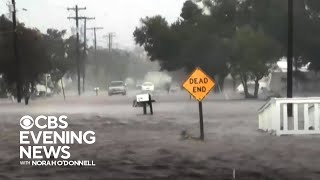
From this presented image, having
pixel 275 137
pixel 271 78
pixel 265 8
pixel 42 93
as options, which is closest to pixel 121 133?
pixel 275 137

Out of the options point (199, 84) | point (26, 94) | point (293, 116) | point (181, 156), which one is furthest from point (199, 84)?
point (26, 94)

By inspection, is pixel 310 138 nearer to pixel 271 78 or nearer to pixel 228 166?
pixel 228 166

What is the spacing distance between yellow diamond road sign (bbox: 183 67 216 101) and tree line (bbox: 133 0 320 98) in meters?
32.1

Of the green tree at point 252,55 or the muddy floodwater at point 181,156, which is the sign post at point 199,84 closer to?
the muddy floodwater at point 181,156

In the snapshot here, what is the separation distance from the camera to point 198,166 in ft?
36.7

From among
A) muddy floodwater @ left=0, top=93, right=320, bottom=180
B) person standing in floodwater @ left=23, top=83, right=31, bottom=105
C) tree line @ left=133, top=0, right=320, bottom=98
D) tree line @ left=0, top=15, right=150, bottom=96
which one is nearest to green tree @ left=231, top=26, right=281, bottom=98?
Result: tree line @ left=133, top=0, right=320, bottom=98

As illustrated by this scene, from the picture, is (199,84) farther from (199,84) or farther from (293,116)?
(293,116)

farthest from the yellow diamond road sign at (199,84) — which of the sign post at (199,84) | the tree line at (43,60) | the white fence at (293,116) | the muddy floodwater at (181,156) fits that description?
the tree line at (43,60)

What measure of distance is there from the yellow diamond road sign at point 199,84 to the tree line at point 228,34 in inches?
1262

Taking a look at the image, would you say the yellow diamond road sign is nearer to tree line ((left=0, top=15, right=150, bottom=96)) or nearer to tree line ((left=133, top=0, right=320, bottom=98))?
tree line ((left=133, top=0, right=320, bottom=98))

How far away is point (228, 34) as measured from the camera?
184 ft

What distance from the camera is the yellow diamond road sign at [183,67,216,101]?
16672mm

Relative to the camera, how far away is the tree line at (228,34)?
51.0 metres

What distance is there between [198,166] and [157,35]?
46.6 metres
